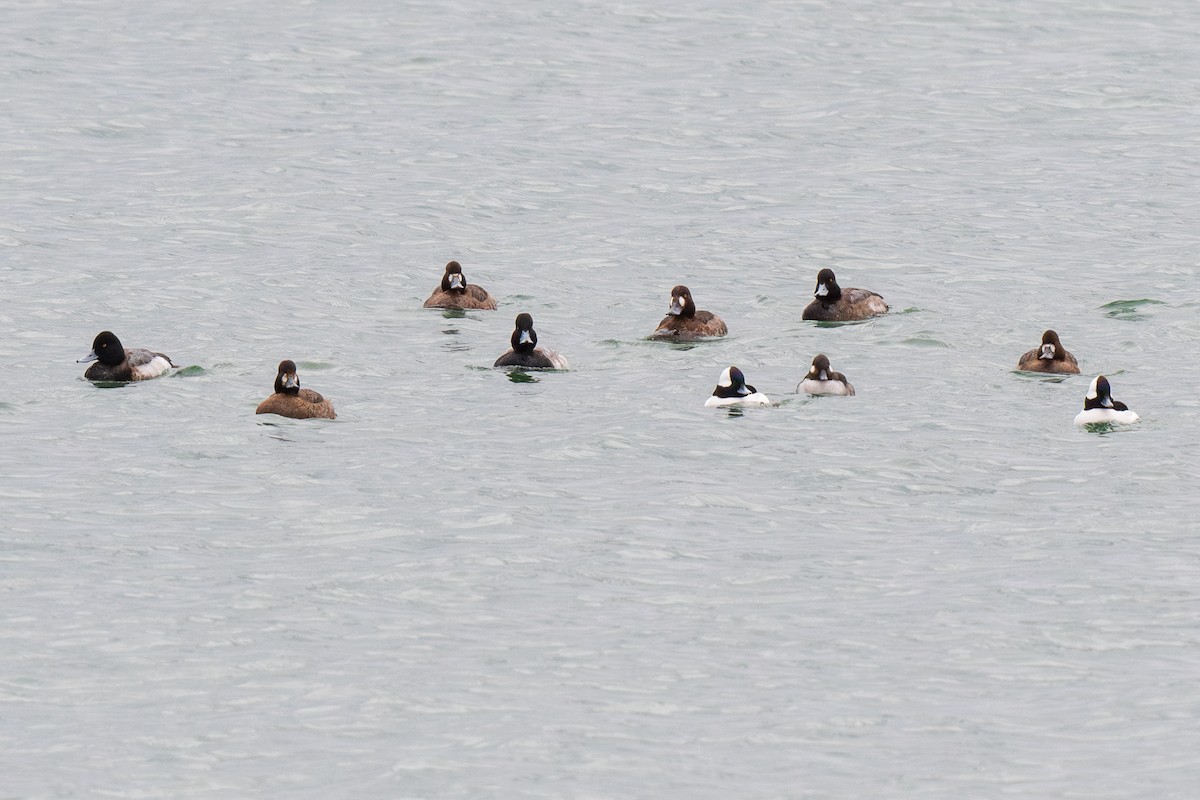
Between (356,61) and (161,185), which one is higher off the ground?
(356,61)

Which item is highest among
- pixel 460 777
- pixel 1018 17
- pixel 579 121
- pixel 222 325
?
pixel 1018 17

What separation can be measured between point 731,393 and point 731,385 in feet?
0.40

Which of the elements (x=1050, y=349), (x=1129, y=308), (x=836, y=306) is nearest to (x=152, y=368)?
(x=836, y=306)

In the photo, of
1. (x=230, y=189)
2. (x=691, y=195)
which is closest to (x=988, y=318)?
(x=691, y=195)

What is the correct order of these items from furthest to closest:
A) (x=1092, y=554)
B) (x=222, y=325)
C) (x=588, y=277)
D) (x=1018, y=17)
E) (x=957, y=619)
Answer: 1. (x=1018, y=17)
2. (x=588, y=277)
3. (x=222, y=325)
4. (x=1092, y=554)
5. (x=957, y=619)

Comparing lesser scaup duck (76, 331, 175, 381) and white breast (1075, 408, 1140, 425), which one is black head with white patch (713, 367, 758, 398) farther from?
lesser scaup duck (76, 331, 175, 381)

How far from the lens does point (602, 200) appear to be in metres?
42.8

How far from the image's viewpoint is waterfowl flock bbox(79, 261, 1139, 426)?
25422 mm

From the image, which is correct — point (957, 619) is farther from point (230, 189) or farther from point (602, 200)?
point (230, 189)

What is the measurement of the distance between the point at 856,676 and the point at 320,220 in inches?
1023

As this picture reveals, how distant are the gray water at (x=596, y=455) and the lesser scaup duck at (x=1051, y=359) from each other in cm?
22

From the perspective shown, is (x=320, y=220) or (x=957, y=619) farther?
(x=320, y=220)

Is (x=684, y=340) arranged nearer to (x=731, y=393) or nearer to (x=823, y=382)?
(x=823, y=382)

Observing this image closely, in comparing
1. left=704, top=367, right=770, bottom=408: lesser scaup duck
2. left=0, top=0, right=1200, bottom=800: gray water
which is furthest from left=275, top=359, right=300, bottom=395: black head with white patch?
left=704, top=367, right=770, bottom=408: lesser scaup duck
